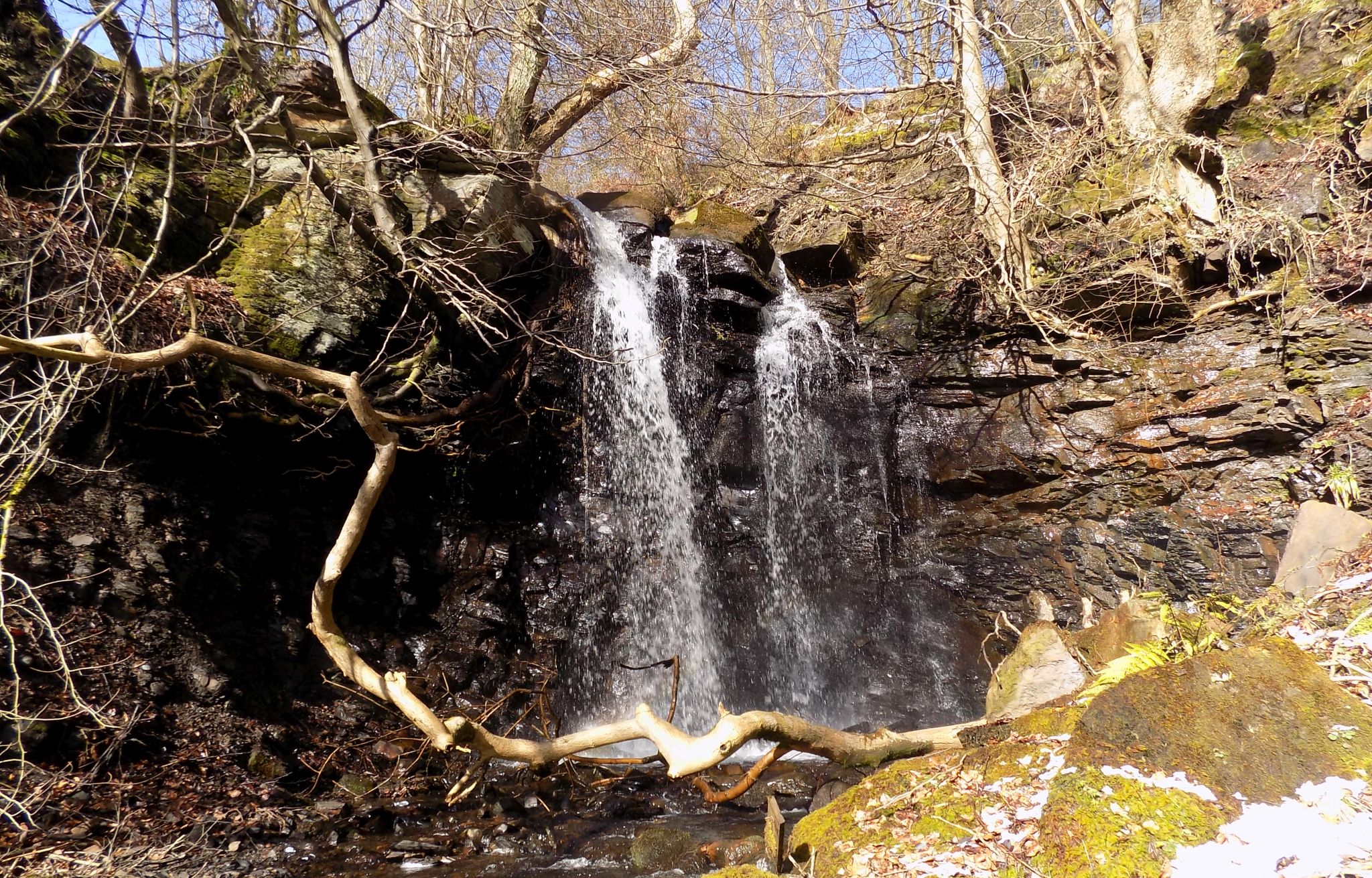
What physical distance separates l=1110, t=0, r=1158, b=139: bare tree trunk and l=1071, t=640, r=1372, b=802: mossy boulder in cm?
730

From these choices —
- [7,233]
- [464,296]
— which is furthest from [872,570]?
[7,233]

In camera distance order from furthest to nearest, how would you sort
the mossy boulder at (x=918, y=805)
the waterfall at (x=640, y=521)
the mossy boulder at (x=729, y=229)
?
the mossy boulder at (x=729, y=229), the waterfall at (x=640, y=521), the mossy boulder at (x=918, y=805)

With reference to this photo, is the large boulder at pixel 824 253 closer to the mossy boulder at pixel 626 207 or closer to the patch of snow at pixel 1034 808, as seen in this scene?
the mossy boulder at pixel 626 207

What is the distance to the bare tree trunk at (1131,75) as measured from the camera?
25.9 feet

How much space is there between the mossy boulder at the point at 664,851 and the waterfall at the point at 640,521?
2798mm

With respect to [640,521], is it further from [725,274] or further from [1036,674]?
[1036,674]

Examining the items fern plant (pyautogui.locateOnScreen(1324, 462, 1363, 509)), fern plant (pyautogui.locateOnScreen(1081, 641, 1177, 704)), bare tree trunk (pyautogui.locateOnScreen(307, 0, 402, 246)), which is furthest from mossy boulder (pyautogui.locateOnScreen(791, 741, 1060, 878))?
fern plant (pyautogui.locateOnScreen(1324, 462, 1363, 509))

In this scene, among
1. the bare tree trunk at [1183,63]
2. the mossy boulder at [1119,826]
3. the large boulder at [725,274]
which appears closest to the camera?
the mossy boulder at [1119,826]

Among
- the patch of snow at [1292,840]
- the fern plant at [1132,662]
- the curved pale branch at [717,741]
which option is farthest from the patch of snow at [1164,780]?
the curved pale branch at [717,741]

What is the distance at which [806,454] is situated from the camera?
348 inches

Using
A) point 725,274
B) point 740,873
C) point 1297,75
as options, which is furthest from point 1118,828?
point 1297,75

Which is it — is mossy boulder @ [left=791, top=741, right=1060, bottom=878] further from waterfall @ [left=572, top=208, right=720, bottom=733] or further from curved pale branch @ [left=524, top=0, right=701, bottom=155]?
curved pale branch @ [left=524, top=0, right=701, bottom=155]

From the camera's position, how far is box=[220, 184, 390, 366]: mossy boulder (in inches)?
235

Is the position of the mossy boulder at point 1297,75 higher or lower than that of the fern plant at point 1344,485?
higher
